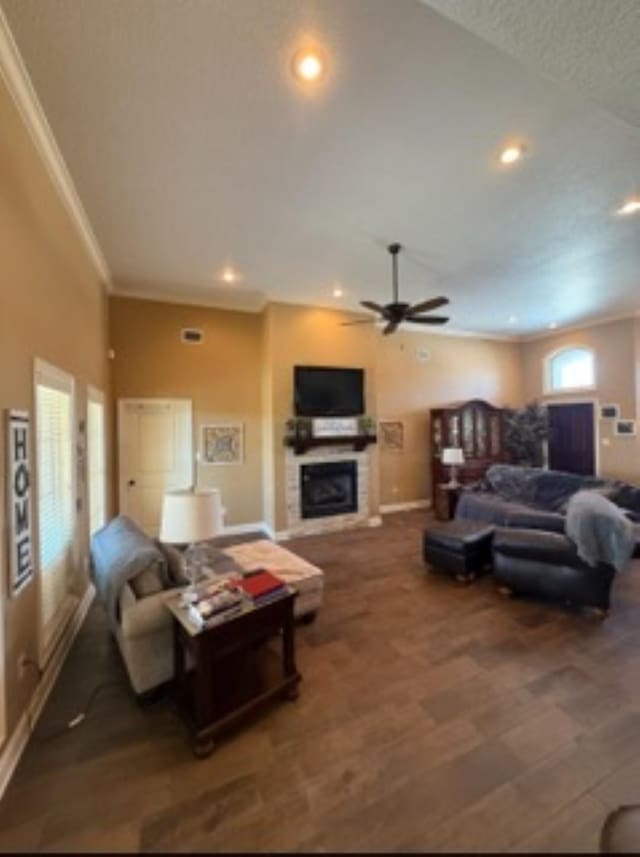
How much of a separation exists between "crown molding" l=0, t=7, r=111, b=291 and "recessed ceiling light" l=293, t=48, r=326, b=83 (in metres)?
1.40

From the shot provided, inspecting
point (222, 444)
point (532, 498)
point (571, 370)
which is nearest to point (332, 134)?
point (222, 444)

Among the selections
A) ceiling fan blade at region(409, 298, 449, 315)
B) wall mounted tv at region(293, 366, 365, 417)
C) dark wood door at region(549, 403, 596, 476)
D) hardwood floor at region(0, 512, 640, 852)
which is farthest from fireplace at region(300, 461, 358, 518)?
dark wood door at region(549, 403, 596, 476)

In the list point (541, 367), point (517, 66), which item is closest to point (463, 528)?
point (517, 66)

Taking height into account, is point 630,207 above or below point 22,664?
above

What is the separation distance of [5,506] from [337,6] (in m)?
2.89

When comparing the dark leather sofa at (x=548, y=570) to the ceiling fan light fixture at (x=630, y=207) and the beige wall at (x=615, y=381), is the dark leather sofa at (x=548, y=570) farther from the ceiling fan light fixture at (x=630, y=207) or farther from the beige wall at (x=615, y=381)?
the beige wall at (x=615, y=381)

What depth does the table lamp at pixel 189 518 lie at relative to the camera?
2254 millimetres

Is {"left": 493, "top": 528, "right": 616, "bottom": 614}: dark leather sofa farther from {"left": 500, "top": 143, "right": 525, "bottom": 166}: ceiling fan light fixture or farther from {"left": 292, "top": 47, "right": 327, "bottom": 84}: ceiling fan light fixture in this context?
{"left": 292, "top": 47, "right": 327, "bottom": 84}: ceiling fan light fixture

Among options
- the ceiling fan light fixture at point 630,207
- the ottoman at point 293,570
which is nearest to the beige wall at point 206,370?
the ottoman at point 293,570

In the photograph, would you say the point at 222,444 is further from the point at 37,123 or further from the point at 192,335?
the point at 37,123

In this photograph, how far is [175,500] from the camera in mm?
2293

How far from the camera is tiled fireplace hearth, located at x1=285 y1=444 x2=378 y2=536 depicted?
589 cm

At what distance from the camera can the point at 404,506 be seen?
746 cm

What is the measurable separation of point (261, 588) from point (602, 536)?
2.85 metres
